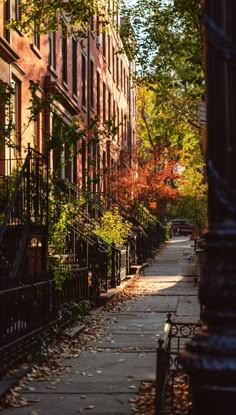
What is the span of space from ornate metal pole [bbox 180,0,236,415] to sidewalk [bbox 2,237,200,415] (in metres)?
3.79

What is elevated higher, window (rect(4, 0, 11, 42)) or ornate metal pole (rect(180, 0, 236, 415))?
window (rect(4, 0, 11, 42))

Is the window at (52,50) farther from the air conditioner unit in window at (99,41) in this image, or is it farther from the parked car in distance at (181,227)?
the parked car in distance at (181,227)

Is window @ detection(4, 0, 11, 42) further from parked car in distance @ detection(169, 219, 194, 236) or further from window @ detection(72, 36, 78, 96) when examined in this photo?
parked car in distance @ detection(169, 219, 194, 236)

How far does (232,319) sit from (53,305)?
25.7ft

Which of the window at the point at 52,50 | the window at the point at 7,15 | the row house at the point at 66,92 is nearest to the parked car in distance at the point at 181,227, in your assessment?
the row house at the point at 66,92

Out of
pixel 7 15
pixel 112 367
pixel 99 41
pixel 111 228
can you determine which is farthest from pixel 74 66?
Answer: pixel 112 367

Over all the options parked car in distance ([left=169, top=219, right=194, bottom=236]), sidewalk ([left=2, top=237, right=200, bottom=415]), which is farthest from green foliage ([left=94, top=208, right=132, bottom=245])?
parked car in distance ([left=169, top=219, right=194, bottom=236])

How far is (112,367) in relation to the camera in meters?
8.42

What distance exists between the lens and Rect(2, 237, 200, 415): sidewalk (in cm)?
651

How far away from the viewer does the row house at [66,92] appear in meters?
15.2

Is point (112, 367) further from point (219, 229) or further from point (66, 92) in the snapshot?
point (66, 92)

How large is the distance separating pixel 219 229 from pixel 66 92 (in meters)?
21.5

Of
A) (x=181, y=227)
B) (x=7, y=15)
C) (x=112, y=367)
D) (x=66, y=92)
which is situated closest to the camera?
(x=112, y=367)

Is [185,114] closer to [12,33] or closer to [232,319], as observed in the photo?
[12,33]
